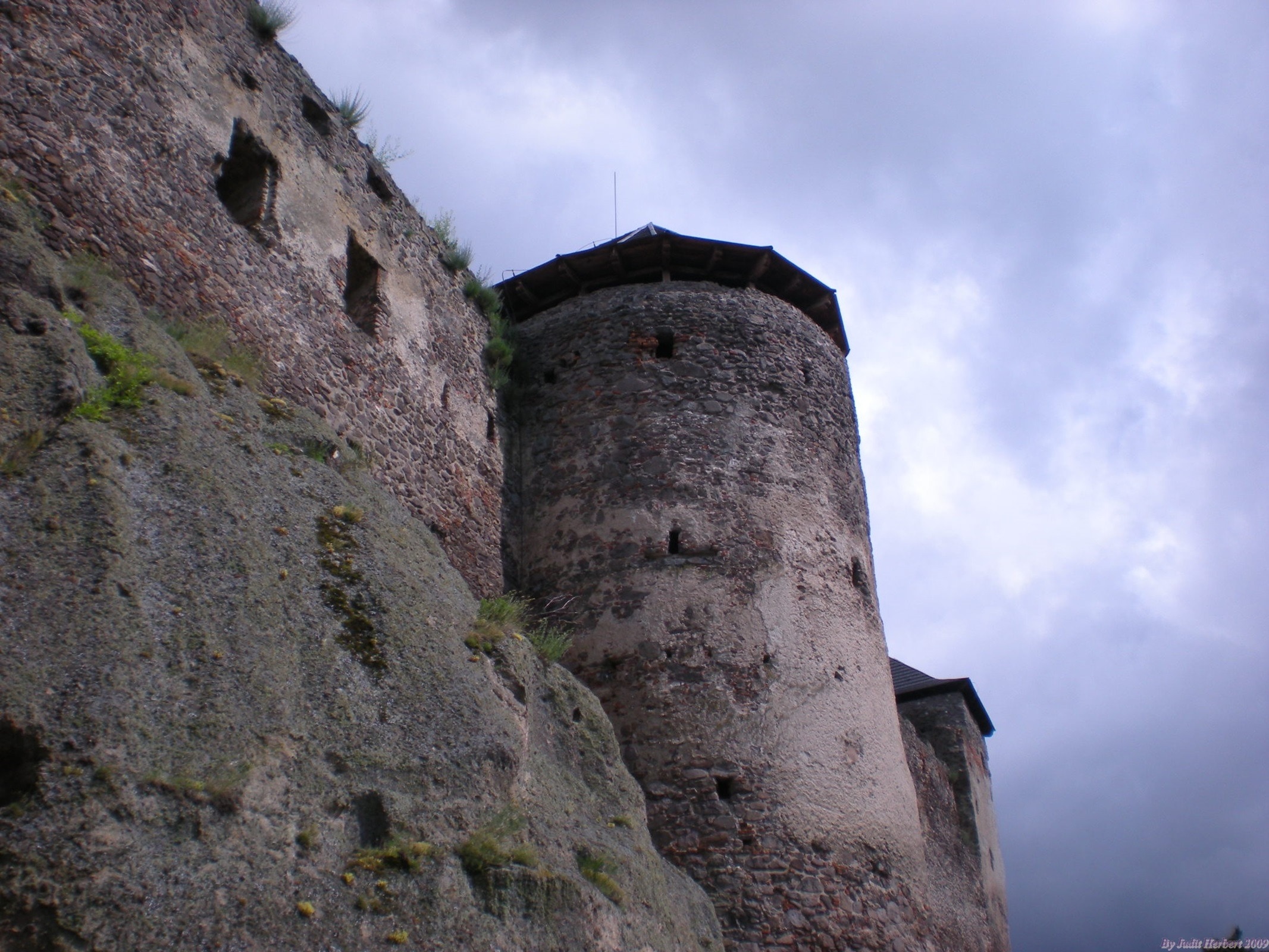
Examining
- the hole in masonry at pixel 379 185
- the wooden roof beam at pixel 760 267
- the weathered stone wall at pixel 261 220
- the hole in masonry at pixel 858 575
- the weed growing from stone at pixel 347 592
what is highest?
the wooden roof beam at pixel 760 267

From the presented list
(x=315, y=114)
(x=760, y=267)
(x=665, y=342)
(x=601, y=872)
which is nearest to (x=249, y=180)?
(x=315, y=114)

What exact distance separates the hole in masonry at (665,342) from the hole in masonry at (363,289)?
3095mm

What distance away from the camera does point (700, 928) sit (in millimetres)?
6961

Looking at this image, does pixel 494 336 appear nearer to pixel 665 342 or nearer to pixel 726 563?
pixel 665 342

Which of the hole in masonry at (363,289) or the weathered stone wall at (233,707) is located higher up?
the hole in masonry at (363,289)

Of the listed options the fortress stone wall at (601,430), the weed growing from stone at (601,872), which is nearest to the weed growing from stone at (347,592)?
the weed growing from stone at (601,872)

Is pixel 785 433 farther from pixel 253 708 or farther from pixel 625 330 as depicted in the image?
pixel 253 708

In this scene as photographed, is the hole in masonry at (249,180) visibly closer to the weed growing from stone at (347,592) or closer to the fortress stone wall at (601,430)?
the fortress stone wall at (601,430)

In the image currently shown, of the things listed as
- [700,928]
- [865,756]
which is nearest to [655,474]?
[865,756]

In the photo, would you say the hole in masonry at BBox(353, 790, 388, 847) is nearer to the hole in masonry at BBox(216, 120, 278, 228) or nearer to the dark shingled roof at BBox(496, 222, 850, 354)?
the hole in masonry at BBox(216, 120, 278, 228)

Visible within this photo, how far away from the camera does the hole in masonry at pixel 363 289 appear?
31.7 ft

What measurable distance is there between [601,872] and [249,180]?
638 cm

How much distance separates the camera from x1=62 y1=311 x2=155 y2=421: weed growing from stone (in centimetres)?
495

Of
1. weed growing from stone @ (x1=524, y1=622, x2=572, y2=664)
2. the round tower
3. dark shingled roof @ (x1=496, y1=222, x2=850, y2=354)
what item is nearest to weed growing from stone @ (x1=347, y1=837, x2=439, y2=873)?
weed growing from stone @ (x1=524, y1=622, x2=572, y2=664)
